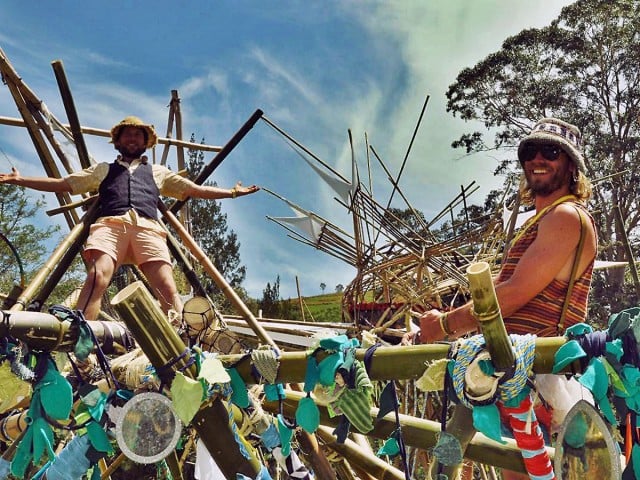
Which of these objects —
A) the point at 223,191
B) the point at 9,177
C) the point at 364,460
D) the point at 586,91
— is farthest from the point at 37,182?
the point at 586,91

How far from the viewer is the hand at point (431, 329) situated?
2.00 m

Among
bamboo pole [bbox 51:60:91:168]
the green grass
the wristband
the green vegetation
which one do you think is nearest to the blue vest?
bamboo pole [bbox 51:60:91:168]

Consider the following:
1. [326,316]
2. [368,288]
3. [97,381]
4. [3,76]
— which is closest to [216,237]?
[326,316]

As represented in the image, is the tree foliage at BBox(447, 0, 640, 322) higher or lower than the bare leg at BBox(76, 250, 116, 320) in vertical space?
higher

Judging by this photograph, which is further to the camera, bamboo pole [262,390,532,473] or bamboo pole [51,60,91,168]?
bamboo pole [51,60,91,168]

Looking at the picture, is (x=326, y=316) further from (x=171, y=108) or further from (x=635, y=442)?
(x=635, y=442)

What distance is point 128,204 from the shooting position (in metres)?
3.78

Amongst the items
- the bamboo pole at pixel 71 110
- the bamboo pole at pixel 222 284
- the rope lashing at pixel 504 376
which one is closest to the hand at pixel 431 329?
the rope lashing at pixel 504 376

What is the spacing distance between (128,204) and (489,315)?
2.75 meters

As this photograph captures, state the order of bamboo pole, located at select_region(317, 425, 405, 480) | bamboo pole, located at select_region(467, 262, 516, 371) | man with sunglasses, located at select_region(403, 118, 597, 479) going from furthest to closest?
bamboo pole, located at select_region(317, 425, 405, 480), man with sunglasses, located at select_region(403, 118, 597, 479), bamboo pole, located at select_region(467, 262, 516, 371)

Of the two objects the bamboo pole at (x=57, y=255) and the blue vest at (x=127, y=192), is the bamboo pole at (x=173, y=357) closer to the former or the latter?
the bamboo pole at (x=57, y=255)

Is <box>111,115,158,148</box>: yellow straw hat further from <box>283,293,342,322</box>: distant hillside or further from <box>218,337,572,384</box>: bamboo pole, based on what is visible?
<box>283,293,342,322</box>: distant hillside

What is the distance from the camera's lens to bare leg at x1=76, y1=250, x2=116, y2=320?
3.41 meters

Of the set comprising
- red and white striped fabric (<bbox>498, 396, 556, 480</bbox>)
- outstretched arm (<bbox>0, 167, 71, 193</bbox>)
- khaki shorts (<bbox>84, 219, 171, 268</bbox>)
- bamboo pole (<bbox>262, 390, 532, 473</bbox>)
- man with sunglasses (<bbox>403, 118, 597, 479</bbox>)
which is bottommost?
Result: red and white striped fabric (<bbox>498, 396, 556, 480</bbox>)
